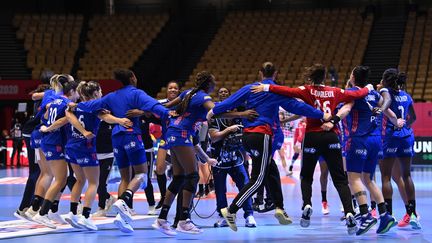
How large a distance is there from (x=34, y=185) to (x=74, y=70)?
15813 mm

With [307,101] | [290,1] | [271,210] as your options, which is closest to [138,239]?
[307,101]

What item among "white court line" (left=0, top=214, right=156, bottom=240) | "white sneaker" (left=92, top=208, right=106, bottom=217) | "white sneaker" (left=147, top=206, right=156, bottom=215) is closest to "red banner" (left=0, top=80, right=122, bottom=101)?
"white sneaker" (left=147, top=206, right=156, bottom=215)

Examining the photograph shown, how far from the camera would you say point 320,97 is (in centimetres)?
828

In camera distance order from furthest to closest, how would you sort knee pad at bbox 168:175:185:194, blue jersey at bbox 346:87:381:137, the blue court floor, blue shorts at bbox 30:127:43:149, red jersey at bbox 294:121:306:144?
red jersey at bbox 294:121:306:144, blue shorts at bbox 30:127:43:149, blue jersey at bbox 346:87:381:137, knee pad at bbox 168:175:185:194, the blue court floor

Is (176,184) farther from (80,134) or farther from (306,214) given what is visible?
(306,214)

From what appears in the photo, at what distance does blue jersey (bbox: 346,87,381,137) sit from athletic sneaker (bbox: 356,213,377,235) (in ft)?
3.16

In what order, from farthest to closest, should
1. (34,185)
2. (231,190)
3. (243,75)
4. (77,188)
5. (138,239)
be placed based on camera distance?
(243,75) → (231,190) → (34,185) → (77,188) → (138,239)

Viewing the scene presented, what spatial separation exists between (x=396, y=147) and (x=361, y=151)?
2.72 ft

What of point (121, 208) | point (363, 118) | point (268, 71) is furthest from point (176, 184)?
point (363, 118)

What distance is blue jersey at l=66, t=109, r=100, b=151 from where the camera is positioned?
349 inches

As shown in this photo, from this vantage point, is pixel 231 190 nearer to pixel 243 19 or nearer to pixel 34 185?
pixel 34 185

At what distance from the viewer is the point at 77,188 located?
29.6 ft

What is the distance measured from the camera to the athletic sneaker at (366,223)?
8023mm

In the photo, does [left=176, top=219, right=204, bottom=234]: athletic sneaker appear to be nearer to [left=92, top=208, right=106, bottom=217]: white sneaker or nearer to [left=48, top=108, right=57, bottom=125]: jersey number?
[left=48, top=108, right=57, bottom=125]: jersey number
